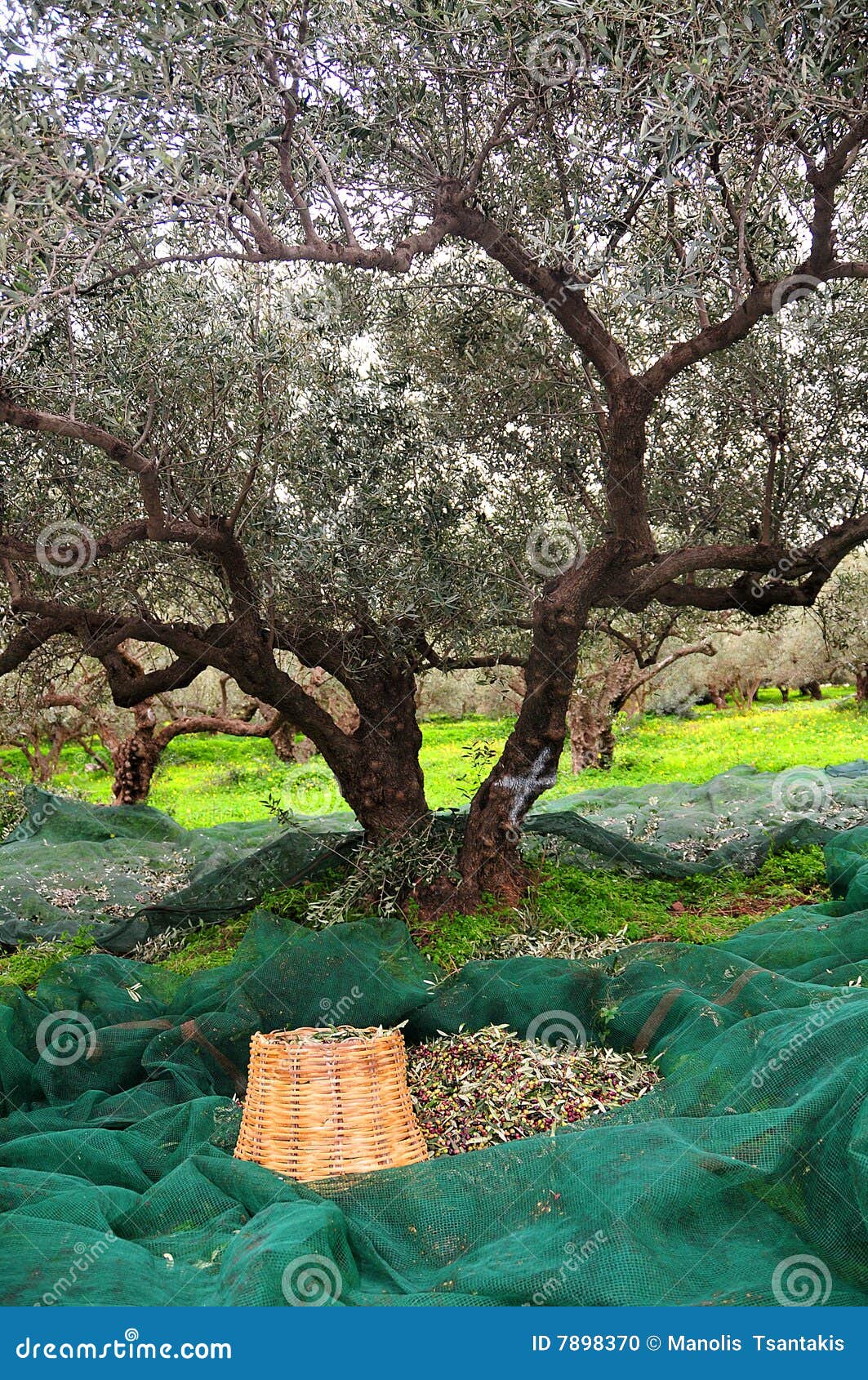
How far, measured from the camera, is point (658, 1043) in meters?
5.32

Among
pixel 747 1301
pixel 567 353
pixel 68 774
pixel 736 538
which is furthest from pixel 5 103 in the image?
pixel 68 774

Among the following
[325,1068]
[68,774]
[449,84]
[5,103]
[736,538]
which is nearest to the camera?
[325,1068]

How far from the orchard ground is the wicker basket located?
9.77 feet

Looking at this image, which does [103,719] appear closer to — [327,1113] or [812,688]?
[327,1113]

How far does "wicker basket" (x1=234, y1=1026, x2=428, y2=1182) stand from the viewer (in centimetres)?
469

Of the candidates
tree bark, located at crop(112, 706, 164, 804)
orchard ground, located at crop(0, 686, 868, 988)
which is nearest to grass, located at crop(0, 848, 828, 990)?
orchard ground, located at crop(0, 686, 868, 988)

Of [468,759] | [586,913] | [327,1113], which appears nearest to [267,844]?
[586,913]

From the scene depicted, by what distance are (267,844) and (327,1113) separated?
5885 mm

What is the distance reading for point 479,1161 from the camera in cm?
396

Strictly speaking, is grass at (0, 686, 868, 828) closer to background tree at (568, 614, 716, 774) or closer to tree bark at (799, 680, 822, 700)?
background tree at (568, 614, 716, 774)

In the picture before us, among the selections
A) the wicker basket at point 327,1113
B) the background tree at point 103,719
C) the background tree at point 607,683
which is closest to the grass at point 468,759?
the background tree at point 607,683

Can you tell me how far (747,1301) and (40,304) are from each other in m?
5.11

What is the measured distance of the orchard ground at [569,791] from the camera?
8555mm

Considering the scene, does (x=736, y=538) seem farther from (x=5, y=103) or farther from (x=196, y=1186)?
(x=196, y=1186)
